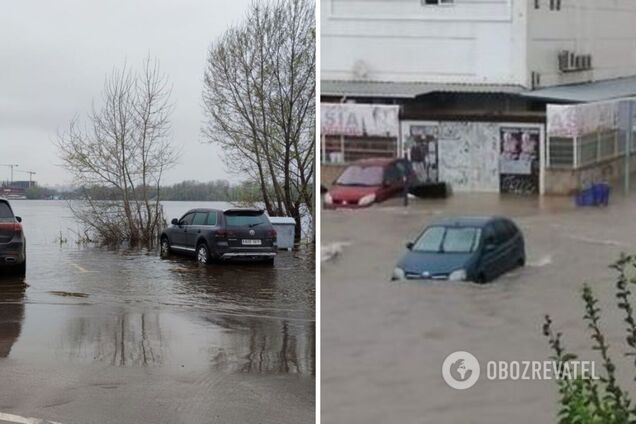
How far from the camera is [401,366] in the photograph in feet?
8.85

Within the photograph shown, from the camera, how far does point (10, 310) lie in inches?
150

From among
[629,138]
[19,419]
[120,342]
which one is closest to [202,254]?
[120,342]

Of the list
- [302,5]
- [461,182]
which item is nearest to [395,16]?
[461,182]

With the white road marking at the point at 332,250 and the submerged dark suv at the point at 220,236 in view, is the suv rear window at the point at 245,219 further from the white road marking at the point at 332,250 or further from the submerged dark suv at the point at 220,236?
the white road marking at the point at 332,250

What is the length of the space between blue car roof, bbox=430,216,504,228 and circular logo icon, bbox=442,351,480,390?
1.54 ft

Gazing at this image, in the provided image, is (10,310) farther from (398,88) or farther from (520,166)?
(520,166)

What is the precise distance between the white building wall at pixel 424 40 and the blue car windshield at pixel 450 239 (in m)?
0.54

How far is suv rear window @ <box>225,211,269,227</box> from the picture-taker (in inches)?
146

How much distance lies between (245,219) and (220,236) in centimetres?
16

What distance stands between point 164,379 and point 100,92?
4.69 feet

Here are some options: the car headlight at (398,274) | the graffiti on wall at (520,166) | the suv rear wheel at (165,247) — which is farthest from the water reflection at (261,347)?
the graffiti on wall at (520,166)

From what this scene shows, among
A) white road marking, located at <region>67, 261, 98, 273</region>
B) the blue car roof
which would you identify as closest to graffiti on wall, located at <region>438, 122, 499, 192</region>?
the blue car roof

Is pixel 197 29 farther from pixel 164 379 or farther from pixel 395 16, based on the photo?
pixel 164 379

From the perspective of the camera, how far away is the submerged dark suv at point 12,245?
3.84 meters
